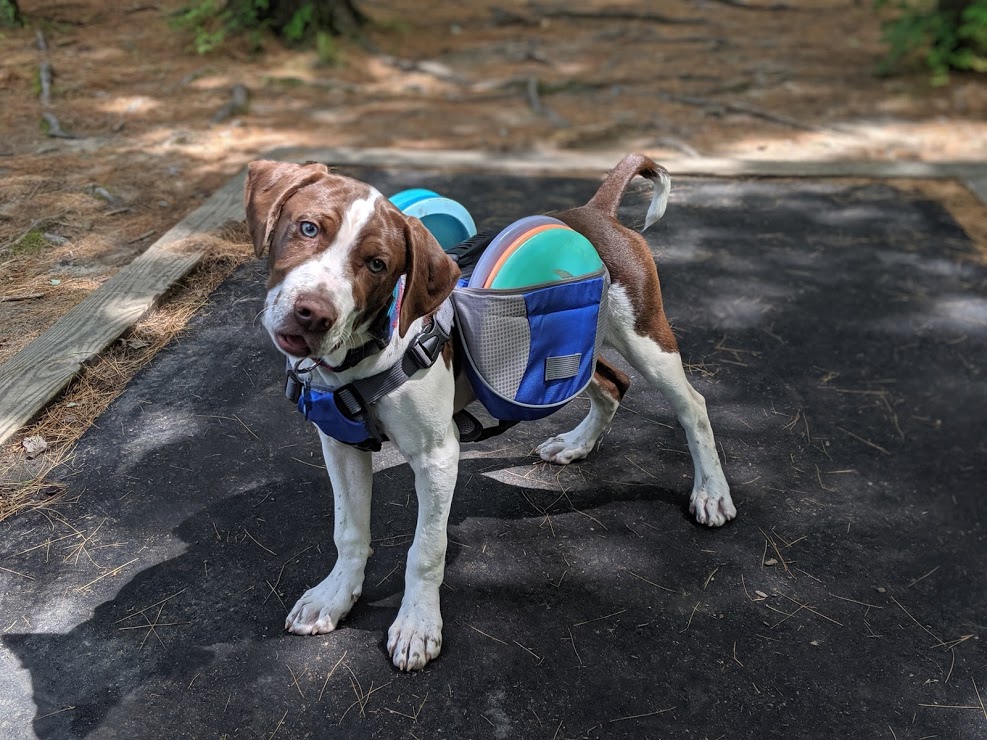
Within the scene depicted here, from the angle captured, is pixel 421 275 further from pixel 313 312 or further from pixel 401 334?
pixel 313 312

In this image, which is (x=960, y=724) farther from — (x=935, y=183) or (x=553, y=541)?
(x=935, y=183)

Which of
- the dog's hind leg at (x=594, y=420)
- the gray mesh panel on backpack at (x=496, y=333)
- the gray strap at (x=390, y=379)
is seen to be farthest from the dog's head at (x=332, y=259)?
the dog's hind leg at (x=594, y=420)

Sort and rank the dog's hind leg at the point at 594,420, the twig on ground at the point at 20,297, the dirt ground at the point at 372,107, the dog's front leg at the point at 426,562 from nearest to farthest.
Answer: the dog's front leg at the point at 426,562 < the dog's hind leg at the point at 594,420 < the twig on ground at the point at 20,297 < the dirt ground at the point at 372,107

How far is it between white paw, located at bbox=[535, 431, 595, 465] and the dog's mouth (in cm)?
183

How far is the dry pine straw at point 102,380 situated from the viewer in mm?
3564

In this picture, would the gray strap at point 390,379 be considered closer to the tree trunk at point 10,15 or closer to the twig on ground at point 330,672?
the twig on ground at point 330,672

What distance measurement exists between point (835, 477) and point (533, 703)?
1.83m

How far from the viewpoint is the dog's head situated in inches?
86.0

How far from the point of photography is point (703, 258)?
5879mm

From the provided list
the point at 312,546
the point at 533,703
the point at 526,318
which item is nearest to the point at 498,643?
the point at 533,703

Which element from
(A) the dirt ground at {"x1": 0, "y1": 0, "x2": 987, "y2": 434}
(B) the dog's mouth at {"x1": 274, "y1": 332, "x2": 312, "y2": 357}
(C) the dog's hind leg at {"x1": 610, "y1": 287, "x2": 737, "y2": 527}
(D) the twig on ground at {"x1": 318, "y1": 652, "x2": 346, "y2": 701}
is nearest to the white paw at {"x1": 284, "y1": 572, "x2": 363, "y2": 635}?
(D) the twig on ground at {"x1": 318, "y1": 652, "x2": 346, "y2": 701}

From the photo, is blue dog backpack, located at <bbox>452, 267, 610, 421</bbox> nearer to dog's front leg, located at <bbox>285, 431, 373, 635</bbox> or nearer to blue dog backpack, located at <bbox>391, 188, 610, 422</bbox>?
blue dog backpack, located at <bbox>391, 188, 610, 422</bbox>

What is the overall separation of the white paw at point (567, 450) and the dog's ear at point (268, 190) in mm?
1785

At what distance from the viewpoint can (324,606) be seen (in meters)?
2.98
